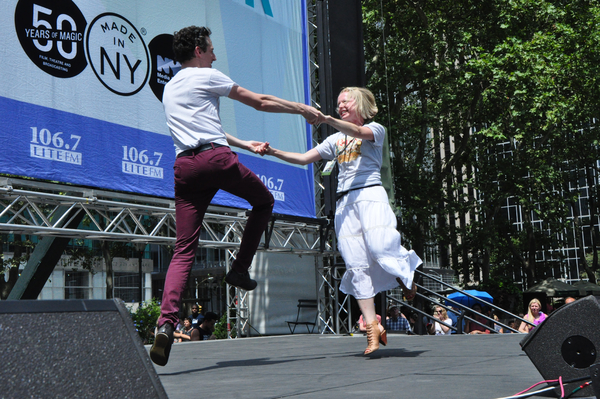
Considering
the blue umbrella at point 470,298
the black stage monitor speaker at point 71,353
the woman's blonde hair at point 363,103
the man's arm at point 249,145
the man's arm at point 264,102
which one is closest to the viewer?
the black stage monitor speaker at point 71,353

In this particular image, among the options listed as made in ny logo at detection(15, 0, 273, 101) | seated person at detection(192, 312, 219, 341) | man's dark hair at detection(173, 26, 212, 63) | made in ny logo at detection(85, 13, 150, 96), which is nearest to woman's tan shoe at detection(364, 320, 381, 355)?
man's dark hair at detection(173, 26, 212, 63)

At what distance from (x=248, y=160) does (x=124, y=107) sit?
84.3 inches

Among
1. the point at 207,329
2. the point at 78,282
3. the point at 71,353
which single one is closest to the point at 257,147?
the point at 71,353

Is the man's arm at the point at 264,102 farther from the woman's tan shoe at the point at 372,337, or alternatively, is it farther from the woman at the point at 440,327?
the woman at the point at 440,327

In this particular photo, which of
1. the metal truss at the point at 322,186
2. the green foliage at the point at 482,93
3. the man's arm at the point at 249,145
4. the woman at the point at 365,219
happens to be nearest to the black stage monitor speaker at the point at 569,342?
the woman at the point at 365,219

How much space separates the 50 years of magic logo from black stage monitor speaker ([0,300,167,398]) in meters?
6.38

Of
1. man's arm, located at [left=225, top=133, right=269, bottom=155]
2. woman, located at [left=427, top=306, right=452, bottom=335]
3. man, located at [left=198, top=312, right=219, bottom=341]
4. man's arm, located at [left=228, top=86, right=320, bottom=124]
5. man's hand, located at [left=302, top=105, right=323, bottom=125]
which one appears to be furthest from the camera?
man, located at [left=198, top=312, right=219, bottom=341]

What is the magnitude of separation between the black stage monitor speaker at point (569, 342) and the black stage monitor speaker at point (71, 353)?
1375 millimetres

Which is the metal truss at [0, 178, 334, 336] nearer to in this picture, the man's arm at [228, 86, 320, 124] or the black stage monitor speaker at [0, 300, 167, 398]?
the man's arm at [228, 86, 320, 124]

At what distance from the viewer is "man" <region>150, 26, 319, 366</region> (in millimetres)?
3186

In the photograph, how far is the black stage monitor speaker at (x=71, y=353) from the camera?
3.57 ft

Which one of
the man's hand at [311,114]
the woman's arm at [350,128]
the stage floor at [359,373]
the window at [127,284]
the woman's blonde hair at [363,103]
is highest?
the woman's blonde hair at [363,103]

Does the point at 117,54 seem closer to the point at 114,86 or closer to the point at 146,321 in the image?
the point at 114,86

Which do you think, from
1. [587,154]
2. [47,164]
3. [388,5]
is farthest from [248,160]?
[587,154]
